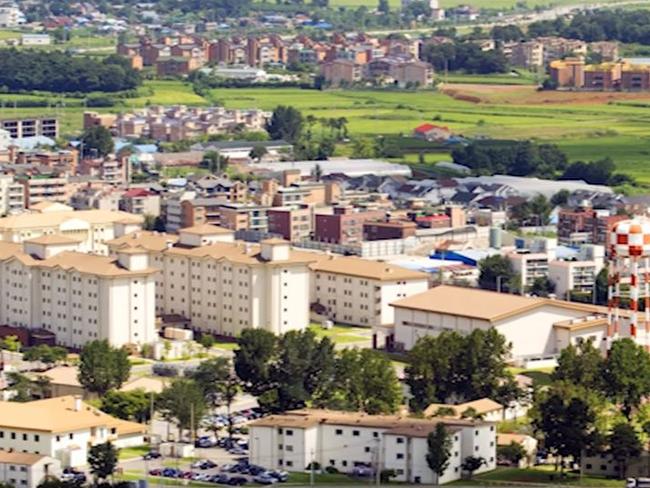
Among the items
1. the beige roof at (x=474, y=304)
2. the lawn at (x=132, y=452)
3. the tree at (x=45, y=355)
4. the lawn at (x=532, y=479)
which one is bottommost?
the tree at (x=45, y=355)

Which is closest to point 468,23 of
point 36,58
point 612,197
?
point 36,58

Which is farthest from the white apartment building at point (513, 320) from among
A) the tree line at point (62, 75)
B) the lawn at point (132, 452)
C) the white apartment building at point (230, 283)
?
the tree line at point (62, 75)

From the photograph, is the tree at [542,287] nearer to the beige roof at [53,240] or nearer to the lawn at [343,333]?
the lawn at [343,333]

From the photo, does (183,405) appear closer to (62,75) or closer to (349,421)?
(349,421)

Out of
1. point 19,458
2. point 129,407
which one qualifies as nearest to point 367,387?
point 129,407

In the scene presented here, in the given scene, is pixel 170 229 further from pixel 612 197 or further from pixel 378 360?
pixel 378 360

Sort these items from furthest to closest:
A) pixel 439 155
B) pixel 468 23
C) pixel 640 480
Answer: pixel 468 23, pixel 439 155, pixel 640 480

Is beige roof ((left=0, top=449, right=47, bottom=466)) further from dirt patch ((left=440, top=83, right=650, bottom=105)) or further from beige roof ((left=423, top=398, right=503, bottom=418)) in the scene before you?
dirt patch ((left=440, top=83, right=650, bottom=105))
